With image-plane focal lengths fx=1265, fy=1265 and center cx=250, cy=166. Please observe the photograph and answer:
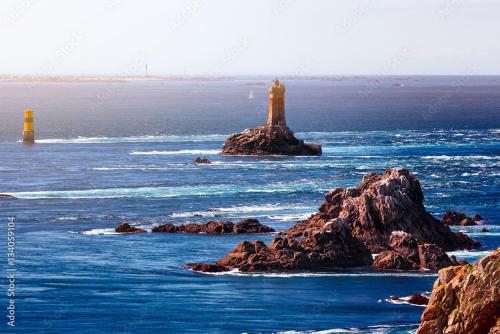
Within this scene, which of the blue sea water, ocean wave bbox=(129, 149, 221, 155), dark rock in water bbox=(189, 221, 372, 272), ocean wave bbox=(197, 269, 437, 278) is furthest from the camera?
ocean wave bbox=(129, 149, 221, 155)

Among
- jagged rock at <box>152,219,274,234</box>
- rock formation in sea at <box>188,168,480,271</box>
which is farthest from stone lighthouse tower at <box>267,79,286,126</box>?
rock formation in sea at <box>188,168,480,271</box>

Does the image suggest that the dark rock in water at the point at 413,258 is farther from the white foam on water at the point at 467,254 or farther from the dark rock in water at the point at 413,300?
the dark rock in water at the point at 413,300

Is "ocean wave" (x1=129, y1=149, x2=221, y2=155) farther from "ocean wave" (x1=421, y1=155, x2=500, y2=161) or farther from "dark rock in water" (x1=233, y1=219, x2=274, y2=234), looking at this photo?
"dark rock in water" (x1=233, y1=219, x2=274, y2=234)

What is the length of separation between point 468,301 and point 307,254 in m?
40.3

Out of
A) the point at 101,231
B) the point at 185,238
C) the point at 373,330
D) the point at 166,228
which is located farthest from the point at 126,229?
the point at 373,330

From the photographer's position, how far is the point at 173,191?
133 m

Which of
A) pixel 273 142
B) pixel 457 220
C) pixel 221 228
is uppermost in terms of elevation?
pixel 273 142

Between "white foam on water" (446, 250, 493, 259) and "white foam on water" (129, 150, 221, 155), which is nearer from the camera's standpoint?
"white foam on water" (446, 250, 493, 259)

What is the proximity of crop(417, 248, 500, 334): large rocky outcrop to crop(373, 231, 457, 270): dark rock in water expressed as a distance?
37512mm

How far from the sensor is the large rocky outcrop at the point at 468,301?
142 ft

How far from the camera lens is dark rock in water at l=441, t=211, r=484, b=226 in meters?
104

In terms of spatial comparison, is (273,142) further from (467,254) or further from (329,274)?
(329,274)

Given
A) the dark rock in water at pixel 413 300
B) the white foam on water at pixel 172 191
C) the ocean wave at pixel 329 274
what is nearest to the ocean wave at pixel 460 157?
the white foam on water at pixel 172 191

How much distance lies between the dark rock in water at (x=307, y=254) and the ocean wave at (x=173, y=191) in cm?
4528
